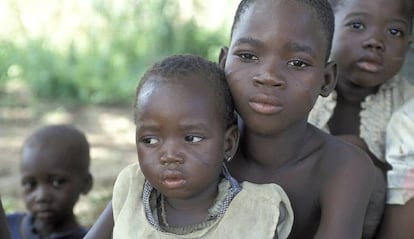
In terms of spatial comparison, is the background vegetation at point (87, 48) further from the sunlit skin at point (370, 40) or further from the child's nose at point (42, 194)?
the sunlit skin at point (370, 40)

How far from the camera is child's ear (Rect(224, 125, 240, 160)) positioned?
7.37ft

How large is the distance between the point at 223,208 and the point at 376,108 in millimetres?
897

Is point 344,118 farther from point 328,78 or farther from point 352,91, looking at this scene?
point 328,78

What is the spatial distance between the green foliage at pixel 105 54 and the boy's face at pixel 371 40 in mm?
5436

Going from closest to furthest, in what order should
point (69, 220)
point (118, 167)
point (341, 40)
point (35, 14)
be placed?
1. point (341, 40)
2. point (69, 220)
3. point (118, 167)
4. point (35, 14)

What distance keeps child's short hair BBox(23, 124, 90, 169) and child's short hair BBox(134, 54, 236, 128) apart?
154cm

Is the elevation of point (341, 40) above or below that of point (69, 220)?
above

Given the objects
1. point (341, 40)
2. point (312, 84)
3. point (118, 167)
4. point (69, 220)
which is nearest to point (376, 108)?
point (341, 40)

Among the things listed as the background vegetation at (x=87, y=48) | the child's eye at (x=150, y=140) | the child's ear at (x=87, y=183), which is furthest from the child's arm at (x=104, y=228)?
the background vegetation at (x=87, y=48)

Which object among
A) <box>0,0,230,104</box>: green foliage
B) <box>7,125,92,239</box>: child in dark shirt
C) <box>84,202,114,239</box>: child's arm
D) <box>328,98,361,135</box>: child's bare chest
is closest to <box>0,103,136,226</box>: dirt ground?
<box>0,0,230,104</box>: green foliage

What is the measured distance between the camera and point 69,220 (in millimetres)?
3736

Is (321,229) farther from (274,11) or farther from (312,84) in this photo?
(274,11)

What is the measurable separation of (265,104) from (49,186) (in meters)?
1.74

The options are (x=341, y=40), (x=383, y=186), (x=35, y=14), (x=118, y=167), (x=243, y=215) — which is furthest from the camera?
(x=35, y=14)
